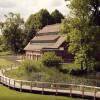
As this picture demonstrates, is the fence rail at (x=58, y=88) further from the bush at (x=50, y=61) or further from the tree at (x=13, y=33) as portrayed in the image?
the tree at (x=13, y=33)

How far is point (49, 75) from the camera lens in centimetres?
5722

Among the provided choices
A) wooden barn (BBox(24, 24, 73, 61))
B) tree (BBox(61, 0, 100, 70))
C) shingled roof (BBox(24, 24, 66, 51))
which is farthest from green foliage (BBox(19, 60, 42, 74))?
shingled roof (BBox(24, 24, 66, 51))

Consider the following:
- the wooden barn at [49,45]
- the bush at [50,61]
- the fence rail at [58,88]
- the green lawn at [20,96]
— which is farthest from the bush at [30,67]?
the wooden barn at [49,45]

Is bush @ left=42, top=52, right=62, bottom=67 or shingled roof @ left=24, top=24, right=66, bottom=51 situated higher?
shingled roof @ left=24, top=24, right=66, bottom=51

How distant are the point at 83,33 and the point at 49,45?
24.8m

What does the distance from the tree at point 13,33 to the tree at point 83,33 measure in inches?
2817

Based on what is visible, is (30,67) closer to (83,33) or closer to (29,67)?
(29,67)

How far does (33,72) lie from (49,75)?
12.8 ft

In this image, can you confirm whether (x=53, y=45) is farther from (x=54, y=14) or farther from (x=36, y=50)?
(x=54, y=14)

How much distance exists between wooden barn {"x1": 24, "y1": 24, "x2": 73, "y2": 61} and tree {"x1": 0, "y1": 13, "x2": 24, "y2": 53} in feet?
107

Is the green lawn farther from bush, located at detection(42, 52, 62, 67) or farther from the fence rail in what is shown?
bush, located at detection(42, 52, 62, 67)

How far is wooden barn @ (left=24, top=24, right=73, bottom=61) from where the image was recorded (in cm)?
7644

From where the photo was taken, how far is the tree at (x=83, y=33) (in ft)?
193

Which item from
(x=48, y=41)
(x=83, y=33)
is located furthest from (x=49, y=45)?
(x=83, y=33)
